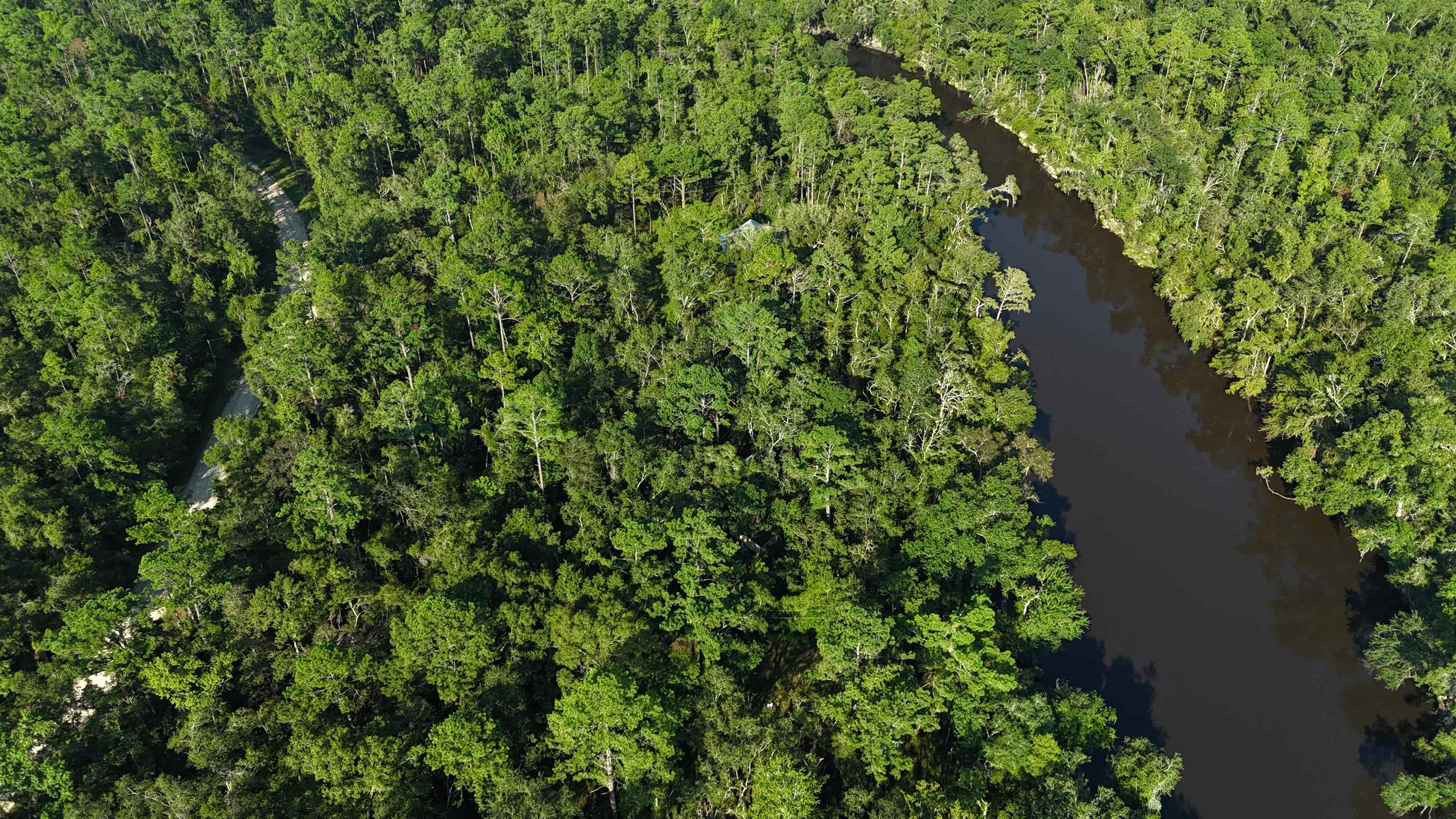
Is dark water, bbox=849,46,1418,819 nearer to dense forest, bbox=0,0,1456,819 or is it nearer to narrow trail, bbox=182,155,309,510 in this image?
dense forest, bbox=0,0,1456,819

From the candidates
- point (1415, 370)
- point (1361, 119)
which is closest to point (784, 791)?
point (1415, 370)

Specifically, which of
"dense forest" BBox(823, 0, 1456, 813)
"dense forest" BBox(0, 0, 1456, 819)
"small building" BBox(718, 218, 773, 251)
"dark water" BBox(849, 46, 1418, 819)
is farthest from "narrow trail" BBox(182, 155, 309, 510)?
"dense forest" BBox(823, 0, 1456, 813)

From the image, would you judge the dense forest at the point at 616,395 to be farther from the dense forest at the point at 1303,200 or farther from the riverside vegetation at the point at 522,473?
the dense forest at the point at 1303,200

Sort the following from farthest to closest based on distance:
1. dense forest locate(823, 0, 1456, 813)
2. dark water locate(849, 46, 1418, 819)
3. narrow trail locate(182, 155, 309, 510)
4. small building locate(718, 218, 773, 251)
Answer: small building locate(718, 218, 773, 251)
narrow trail locate(182, 155, 309, 510)
dense forest locate(823, 0, 1456, 813)
dark water locate(849, 46, 1418, 819)

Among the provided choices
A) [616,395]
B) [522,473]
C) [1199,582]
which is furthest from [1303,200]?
[522,473]

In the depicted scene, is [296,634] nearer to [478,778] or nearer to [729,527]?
[478,778]

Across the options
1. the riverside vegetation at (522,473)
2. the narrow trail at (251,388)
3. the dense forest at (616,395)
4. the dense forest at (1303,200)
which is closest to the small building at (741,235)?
the riverside vegetation at (522,473)
